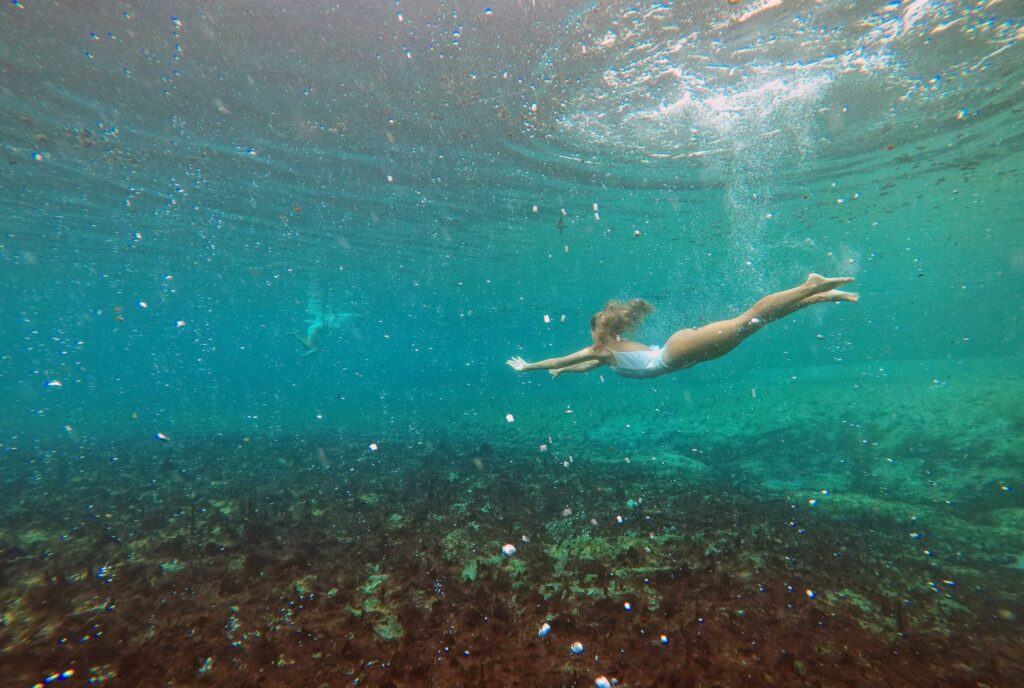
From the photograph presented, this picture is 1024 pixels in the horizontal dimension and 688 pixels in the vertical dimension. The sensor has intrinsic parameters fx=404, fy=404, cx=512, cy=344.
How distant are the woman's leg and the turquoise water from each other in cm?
274

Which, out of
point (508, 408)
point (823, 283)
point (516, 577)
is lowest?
point (516, 577)

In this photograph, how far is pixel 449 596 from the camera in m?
4.49

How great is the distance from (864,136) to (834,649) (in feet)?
65.3

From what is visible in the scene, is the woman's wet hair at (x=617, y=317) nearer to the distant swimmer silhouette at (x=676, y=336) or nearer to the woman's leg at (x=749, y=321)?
the distant swimmer silhouette at (x=676, y=336)

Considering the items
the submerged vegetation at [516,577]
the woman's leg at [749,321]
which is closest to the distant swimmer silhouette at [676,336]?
the woman's leg at [749,321]

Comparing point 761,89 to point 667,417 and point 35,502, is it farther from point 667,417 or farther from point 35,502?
point 35,502

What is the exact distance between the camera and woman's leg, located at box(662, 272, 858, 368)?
16.5ft

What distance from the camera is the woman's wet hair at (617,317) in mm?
6676

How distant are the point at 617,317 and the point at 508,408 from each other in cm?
1948

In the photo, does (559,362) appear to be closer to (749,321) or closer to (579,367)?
(579,367)

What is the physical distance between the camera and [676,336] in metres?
5.95

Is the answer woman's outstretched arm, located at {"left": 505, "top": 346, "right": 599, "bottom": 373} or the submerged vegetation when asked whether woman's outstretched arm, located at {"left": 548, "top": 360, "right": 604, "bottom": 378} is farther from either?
the submerged vegetation

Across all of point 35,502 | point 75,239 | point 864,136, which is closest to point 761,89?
point 864,136

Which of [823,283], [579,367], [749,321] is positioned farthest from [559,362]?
[823,283]
